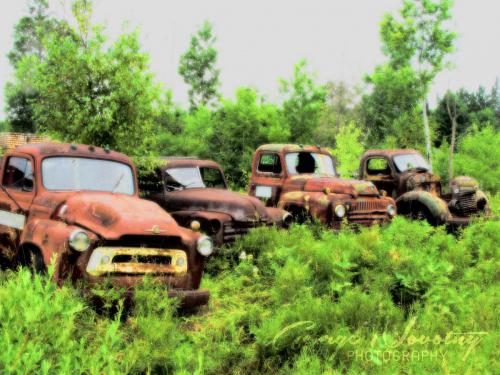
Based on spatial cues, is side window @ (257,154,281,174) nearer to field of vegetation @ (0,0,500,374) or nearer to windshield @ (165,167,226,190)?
windshield @ (165,167,226,190)

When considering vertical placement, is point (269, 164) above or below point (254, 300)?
above

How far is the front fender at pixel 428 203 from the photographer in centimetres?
965

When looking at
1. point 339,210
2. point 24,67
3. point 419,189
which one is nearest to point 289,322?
point 339,210

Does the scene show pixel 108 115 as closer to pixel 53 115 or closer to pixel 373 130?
pixel 53 115

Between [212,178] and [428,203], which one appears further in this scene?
[428,203]

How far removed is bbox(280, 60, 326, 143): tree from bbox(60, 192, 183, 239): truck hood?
698 inches

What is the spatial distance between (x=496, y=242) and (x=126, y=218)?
590cm

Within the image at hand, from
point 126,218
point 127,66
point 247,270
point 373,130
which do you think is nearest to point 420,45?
point 373,130

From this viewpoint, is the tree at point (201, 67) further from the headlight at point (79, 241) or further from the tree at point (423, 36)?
the headlight at point (79, 241)

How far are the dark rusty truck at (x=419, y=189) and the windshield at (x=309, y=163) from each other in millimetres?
1596

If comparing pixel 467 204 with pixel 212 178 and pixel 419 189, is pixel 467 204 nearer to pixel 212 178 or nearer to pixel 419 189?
pixel 419 189

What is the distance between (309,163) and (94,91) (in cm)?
440

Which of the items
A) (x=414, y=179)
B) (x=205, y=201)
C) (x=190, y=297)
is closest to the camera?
(x=190, y=297)

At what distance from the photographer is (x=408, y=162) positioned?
1159 cm
